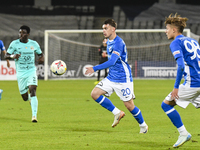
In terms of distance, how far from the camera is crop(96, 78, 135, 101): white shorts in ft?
19.9

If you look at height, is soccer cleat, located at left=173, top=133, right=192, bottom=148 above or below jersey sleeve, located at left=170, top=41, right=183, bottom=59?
A: below

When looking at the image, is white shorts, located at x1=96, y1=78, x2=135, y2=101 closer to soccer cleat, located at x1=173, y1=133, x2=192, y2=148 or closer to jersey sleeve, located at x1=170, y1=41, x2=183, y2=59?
soccer cleat, located at x1=173, y1=133, x2=192, y2=148

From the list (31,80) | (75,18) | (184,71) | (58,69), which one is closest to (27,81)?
(31,80)

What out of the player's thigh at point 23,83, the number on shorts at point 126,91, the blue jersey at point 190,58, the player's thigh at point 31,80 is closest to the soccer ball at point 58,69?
the player's thigh at point 31,80

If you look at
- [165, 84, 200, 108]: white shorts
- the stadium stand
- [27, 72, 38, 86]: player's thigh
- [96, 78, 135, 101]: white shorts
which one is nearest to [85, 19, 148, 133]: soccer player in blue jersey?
[96, 78, 135, 101]: white shorts

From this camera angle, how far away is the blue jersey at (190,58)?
462 centimetres

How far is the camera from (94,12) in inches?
1214

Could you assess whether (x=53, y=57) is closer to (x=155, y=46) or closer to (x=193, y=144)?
(x=155, y=46)

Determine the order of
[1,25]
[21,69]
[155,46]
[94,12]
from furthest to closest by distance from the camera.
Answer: [94,12] → [1,25] → [155,46] → [21,69]

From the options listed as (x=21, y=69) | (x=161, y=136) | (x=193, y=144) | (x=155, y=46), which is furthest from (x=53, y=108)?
(x=155, y=46)

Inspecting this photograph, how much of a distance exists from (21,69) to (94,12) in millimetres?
23667

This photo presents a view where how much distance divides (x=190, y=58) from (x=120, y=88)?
1.72m

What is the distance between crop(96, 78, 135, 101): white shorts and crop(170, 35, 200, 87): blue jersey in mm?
1494

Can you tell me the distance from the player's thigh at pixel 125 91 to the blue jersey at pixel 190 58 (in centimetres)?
149
